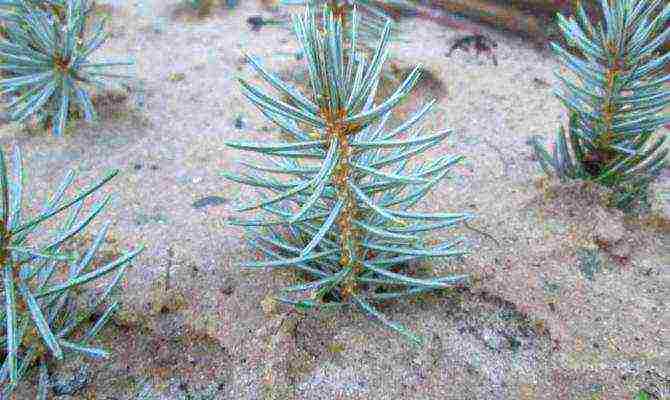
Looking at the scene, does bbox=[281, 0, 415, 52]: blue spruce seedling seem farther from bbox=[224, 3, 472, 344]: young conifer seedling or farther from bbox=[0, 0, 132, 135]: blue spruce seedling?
bbox=[224, 3, 472, 344]: young conifer seedling

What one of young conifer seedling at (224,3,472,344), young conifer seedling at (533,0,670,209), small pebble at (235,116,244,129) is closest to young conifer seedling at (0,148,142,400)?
young conifer seedling at (224,3,472,344)

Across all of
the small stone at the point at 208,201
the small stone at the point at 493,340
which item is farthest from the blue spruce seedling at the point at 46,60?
the small stone at the point at 493,340

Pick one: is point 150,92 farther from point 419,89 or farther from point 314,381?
point 314,381

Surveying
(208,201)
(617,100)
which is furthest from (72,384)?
(617,100)

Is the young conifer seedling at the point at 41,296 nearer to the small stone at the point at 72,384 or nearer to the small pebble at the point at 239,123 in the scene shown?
the small stone at the point at 72,384

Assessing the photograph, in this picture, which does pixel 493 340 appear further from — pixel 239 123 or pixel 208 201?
pixel 239 123
